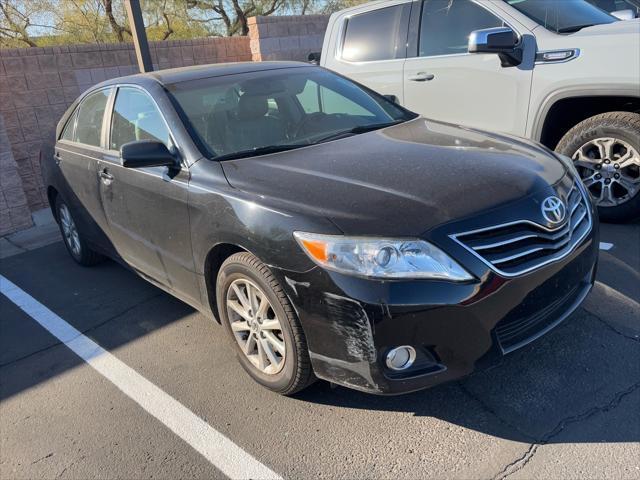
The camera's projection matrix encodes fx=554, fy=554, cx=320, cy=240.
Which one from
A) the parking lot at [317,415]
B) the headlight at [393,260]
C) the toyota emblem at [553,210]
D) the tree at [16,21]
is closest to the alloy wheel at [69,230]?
the parking lot at [317,415]

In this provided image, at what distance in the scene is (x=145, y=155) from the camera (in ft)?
9.85

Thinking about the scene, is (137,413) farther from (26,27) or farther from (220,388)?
(26,27)

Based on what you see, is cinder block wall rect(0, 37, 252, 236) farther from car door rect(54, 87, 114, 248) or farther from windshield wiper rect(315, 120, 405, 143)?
windshield wiper rect(315, 120, 405, 143)

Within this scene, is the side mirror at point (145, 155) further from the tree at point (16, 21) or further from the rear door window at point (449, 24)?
the tree at point (16, 21)

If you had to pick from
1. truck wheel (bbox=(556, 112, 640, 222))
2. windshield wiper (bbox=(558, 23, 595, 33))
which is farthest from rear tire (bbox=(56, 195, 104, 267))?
windshield wiper (bbox=(558, 23, 595, 33))

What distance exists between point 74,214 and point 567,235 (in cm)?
383

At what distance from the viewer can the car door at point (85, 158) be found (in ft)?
13.4

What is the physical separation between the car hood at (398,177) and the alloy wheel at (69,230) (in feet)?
8.51

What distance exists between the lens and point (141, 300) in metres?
4.22

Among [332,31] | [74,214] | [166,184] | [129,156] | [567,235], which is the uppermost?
[332,31]

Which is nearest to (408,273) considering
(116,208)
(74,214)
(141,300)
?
(116,208)

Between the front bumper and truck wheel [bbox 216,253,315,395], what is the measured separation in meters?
0.09

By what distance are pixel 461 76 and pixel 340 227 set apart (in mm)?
3177

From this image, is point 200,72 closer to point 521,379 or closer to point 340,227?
point 340,227
